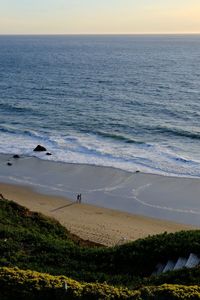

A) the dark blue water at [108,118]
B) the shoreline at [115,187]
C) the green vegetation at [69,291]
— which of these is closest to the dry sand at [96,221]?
the shoreline at [115,187]

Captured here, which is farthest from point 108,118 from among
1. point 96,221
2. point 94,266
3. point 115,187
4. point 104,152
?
point 94,266

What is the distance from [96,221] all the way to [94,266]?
41.1ft

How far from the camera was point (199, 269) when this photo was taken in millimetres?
15805

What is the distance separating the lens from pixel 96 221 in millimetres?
31016

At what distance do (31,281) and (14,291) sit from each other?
0.55 meters

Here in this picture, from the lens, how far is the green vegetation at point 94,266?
13.3m

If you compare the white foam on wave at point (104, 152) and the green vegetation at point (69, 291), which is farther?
the white foam on wave at point (104, 152)

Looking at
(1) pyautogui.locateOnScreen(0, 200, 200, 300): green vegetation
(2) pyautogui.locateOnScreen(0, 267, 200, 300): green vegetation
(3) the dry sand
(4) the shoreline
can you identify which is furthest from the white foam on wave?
(2) pyautogui.locateOnScreen(0, 267, 200, 300): green vegetation

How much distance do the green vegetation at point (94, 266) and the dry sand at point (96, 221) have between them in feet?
17.1

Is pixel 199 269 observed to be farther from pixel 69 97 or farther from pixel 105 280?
pixel 69 97

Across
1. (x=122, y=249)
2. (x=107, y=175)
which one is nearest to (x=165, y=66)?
(x=107, y=175)

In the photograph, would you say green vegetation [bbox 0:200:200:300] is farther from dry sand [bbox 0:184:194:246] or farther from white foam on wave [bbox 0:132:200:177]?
white foam on wave [bbox 0:132:200:177]

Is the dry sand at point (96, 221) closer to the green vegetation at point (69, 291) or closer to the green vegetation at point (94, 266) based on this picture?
the green vegetation at point (94, 266)

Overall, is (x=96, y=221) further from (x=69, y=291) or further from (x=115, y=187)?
(x=69, y=291)
